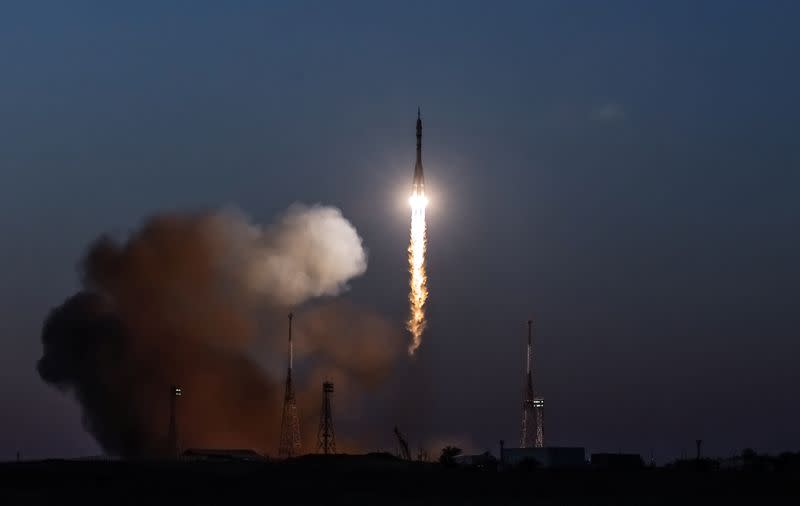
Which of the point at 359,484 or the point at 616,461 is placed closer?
the point at 359,484

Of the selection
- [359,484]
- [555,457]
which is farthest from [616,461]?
[359,484]

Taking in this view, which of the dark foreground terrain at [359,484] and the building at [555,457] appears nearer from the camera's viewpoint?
the dark foreground terrain at [359,484]

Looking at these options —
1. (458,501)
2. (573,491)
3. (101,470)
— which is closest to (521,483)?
(573,491)

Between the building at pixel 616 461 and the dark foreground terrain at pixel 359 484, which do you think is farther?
the building at pixel 616 461

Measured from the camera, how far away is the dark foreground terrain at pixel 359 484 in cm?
14012

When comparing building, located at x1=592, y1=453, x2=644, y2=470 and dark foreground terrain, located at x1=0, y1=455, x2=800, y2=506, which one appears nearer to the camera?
dark foreground terrain, located at x1=0, y1=455, x2=800, y2=506

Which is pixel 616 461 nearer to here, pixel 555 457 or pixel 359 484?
pixel 555 457

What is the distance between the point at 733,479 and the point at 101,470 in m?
62.1

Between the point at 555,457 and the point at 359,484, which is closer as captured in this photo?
the point at 359,484

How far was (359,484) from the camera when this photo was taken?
151750 mm

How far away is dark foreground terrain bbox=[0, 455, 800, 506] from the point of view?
140m

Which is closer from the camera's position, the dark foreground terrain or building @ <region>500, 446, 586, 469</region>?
the dark foreground terrain

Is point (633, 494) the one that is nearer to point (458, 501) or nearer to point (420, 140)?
point (458, 501)

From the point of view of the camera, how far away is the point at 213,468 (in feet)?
Answer: 551
